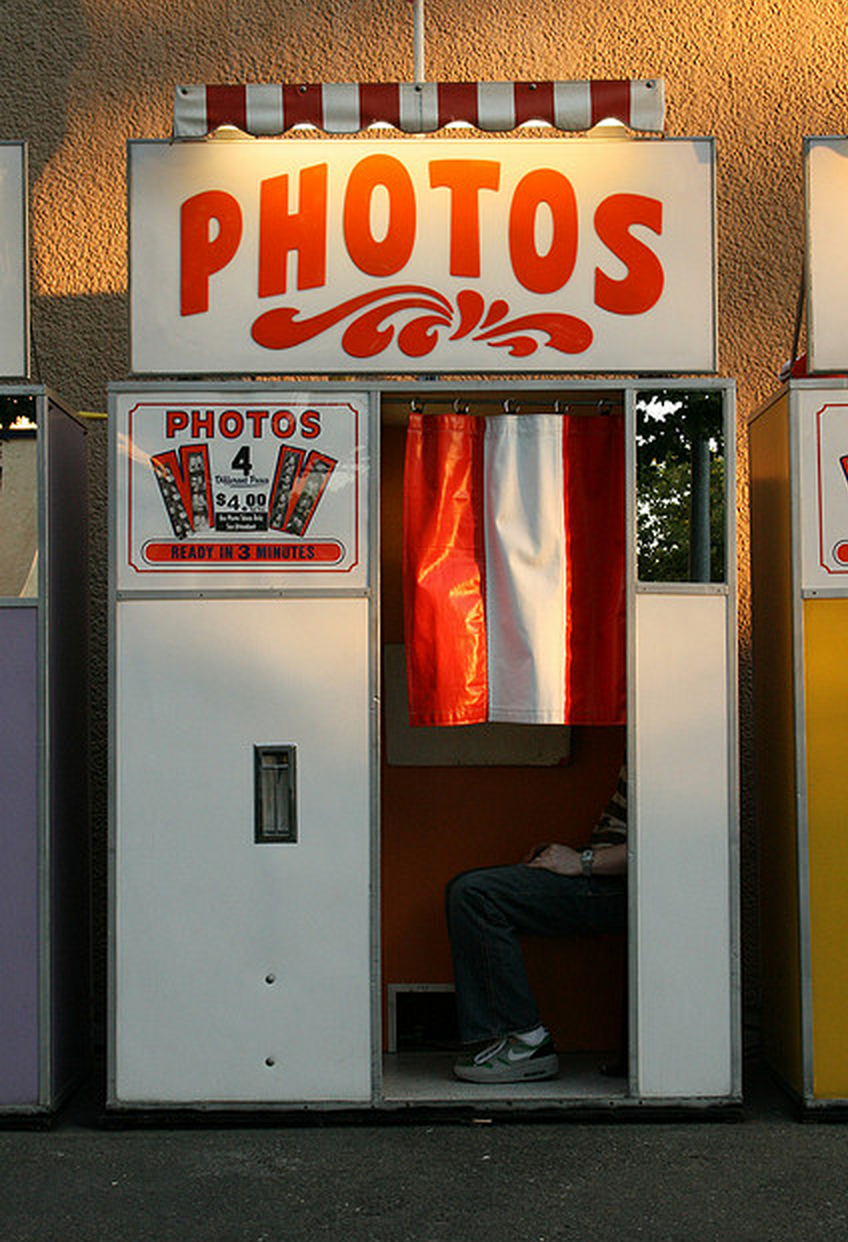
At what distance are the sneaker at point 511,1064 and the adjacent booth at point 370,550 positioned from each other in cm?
12

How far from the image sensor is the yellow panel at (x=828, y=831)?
18.3 feet

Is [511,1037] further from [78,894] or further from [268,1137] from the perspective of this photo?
[78,894]

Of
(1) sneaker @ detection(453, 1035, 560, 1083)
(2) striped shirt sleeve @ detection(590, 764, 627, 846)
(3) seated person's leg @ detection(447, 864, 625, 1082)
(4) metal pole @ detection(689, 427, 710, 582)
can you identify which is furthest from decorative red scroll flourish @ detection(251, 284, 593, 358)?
(1) sneaker @ detection(453, 1035, 560, 1083)

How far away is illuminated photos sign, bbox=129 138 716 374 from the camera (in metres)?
5.68

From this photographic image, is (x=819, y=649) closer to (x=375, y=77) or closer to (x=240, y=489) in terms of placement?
(x=240, y=489)

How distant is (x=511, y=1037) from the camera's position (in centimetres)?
590

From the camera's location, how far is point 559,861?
19.6ft

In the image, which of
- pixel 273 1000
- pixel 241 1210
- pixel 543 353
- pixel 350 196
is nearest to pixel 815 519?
pixel 543 353

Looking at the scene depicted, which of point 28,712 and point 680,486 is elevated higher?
point 680,486

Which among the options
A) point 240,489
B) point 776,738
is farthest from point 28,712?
point 776,738

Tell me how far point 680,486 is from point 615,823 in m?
1.33

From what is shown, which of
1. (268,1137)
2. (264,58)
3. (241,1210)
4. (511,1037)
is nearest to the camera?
(241,1210)

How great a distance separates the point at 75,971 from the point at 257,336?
2608 millimetres

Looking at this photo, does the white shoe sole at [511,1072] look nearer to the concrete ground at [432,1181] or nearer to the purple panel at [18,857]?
the concrete ground at [432,1181]
